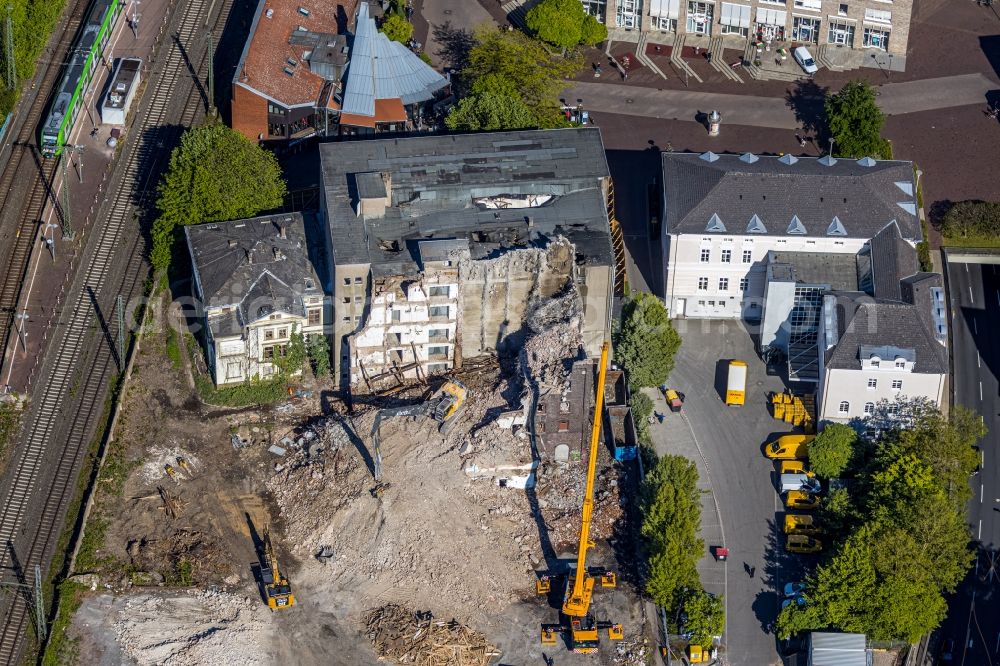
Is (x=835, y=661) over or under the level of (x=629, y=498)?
under

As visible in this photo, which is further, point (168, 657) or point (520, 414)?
point (520, 414)

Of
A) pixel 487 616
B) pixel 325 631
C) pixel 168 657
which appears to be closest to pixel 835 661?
pixel 487 616

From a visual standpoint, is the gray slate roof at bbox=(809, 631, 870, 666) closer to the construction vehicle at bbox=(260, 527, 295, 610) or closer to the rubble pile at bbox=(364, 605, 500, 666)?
the rubble pile at bbox=(364, 605, 500, 666)

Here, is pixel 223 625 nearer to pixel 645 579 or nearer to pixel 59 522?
pixel 59 522

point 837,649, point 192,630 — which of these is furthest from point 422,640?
point 837,649

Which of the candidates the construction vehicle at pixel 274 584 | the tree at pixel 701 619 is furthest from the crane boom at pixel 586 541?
the construction vehicle at pixel 274 584

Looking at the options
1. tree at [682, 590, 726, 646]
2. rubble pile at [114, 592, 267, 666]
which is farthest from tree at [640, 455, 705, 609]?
rubble pile at [114, 592, 267, 666]

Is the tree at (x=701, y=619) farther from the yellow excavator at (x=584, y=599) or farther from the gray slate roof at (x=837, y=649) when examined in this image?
the gray slate roof at (x=837, y=649)
